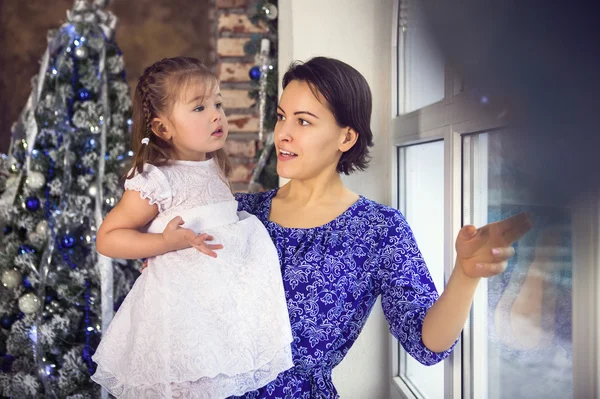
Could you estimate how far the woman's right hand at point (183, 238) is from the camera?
108 centimetres

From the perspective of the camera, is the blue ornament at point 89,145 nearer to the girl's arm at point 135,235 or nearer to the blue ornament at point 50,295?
→ the blue ornament at point 50,295

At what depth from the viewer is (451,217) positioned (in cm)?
121

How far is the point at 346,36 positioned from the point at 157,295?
95cm

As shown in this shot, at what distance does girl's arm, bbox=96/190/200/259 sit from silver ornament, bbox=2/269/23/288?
149cm

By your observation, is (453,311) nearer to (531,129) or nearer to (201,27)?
(531,129)

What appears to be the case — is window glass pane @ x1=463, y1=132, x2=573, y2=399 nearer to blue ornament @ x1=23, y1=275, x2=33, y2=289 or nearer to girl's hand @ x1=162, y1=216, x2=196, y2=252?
girl's hand @ x1=162, y1=216, x2=196, y2=252

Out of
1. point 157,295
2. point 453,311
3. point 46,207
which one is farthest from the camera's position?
point 46,207

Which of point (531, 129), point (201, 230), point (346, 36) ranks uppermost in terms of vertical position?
point (346, 36)

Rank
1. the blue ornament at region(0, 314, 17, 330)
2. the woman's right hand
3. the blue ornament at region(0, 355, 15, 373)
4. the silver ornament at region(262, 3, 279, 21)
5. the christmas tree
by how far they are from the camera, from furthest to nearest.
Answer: the blue ornament at region(0, 355, 15, 373), the blue ornament at region(0, 314, 17, 330), the christmas tree, the silver ornament at region(262, 3, 279, 21), the woman's right hand

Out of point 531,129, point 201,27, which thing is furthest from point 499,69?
point 201,27

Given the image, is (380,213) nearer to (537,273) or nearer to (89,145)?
(537,273)

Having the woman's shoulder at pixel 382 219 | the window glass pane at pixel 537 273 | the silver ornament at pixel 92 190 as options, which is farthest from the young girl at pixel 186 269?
the silver ornament at pixel 92 190

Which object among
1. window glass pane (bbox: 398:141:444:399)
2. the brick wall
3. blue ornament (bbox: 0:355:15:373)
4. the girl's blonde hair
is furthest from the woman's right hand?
the brick wall

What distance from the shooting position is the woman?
125 cm
